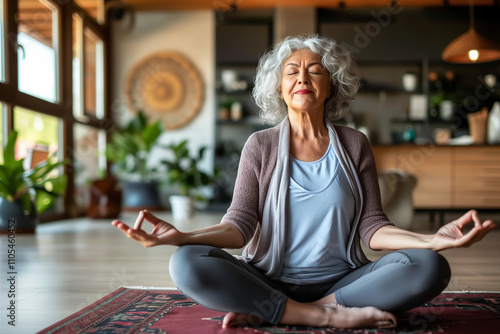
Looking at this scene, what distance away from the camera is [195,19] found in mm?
7328

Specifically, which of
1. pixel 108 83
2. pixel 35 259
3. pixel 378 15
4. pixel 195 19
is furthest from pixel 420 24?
pixel 35 259

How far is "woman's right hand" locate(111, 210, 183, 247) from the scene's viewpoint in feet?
4.29

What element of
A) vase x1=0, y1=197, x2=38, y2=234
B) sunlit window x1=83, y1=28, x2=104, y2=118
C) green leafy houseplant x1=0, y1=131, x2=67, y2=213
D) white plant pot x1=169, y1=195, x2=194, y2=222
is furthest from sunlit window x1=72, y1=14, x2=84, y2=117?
vase x1=0, y1=197, x2=38, y2=234

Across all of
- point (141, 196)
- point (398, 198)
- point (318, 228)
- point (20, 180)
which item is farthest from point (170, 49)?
point (318, 228)

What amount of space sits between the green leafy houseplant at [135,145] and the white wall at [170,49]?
2.53ft

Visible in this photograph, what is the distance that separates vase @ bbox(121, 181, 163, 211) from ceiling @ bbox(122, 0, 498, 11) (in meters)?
2.45

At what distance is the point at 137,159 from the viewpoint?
661cm

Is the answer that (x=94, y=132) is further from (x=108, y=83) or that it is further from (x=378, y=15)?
(x=378, y=15)

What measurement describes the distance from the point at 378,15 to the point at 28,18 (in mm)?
4384

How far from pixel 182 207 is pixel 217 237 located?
4.17m

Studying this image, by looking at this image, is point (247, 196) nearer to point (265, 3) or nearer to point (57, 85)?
point (57, 85)

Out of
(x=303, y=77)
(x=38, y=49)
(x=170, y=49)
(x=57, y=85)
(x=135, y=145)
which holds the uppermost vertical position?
(x=170, y=49)

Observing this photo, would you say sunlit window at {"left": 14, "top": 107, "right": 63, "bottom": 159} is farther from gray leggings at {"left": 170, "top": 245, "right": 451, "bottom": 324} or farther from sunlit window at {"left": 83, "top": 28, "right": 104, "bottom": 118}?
gray leggings at {"left": 170, "top": 245, "right": 451, "bottom": 324}

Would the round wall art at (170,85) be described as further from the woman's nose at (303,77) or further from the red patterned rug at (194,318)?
the woman's nose at (303,77)
